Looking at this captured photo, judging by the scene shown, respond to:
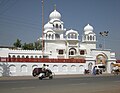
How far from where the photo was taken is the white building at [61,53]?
4450cm

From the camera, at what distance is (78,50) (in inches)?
2758

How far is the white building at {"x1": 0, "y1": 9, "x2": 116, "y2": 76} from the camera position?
146 feet

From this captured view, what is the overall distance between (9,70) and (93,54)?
801 inches

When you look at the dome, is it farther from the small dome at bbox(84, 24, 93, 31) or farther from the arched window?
the arched window

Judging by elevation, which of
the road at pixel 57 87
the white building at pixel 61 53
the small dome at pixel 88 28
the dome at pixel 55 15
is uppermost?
the dome at pixel 55 15

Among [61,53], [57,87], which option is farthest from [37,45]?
[57,87]

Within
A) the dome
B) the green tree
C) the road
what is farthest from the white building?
the road

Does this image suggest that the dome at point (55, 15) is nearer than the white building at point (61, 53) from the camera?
No

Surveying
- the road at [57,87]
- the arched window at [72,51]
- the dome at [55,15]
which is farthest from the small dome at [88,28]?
the road at [57,87]

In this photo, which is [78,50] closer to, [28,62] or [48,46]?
[48,46]

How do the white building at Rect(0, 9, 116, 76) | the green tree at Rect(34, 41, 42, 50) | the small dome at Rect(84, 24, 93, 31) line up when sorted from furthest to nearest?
the green tree at Rect(34, 41, 42, 50), the small dome at Rect(84, 24, 93, 31), the white building at Rect(0, 9, 116, 76)

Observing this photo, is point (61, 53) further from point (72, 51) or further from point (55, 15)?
point (55, 15)

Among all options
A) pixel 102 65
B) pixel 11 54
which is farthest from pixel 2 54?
pixel 102 65

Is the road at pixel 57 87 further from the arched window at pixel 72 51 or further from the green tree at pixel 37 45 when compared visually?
the green tree at pixel 37 45
